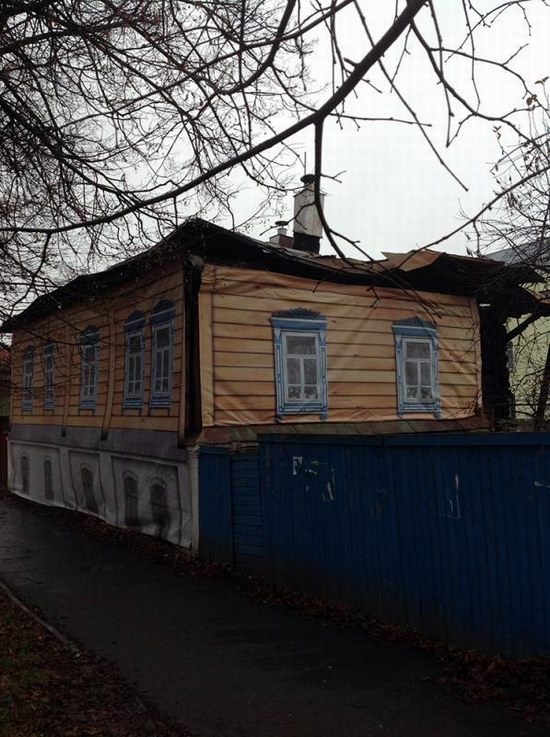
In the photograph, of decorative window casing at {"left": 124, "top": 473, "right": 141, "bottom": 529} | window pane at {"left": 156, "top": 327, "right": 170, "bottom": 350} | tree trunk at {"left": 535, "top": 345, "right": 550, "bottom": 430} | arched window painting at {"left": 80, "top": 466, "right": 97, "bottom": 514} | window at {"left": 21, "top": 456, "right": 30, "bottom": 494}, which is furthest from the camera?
window at {"left": 21, "top": 456, "right": 30, "bottom": 494}

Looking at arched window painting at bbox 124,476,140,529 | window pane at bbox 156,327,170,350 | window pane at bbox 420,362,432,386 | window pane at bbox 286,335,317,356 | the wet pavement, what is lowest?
the wet pavement

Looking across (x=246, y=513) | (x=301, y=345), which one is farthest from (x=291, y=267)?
(x=246, y=513)

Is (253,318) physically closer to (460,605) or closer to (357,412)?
(357,412)

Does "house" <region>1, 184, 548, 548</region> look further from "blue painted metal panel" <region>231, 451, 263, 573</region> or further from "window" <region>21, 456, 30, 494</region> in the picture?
"window" <region>21, 456, 30, 494</region>

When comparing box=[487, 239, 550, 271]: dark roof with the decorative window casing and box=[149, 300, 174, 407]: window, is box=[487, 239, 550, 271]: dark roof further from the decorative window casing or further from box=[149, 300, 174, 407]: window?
the decorative window casing

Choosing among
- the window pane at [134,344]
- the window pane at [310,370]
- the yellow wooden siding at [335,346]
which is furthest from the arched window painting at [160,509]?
the window pane at [310,370]

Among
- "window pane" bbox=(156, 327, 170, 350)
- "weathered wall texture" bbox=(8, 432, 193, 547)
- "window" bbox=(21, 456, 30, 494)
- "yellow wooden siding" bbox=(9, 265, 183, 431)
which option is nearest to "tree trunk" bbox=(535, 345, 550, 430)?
"weathered wall texture" bbox=(8, 432, 193, 547)

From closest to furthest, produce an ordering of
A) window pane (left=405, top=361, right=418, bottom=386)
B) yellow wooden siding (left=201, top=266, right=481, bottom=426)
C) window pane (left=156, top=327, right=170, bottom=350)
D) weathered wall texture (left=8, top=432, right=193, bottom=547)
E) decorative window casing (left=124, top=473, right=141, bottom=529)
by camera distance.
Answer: yellow wooden siding (left=201, top=266, right=481, bottom=426) → weathered wall texture (left=8, top=432, right=193, bottom=547) → window pane (left=156, top=327, right=170, bottom=350) → decorative window casing (left=124, top=473, right=141, bottom=529) → window pane (left=405, top=361, right=418, bottom=386)

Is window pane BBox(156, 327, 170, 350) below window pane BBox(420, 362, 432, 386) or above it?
above

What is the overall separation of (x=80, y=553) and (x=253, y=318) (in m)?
4.84

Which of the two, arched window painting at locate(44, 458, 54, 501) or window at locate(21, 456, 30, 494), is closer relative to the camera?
arched window painting at locate(44, 458, 54, 501)

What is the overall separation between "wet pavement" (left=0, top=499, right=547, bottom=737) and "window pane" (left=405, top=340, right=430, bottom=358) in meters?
5.83

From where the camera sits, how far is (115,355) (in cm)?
1376

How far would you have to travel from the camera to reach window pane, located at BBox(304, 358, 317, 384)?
37.2 ft
